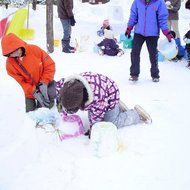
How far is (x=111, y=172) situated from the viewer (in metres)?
2.80

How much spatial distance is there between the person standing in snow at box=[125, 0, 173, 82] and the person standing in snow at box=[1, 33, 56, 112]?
1.53 metres

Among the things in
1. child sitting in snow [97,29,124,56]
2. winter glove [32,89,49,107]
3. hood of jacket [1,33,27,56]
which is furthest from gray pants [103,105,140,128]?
child sitting in snow [97,29,124,56]

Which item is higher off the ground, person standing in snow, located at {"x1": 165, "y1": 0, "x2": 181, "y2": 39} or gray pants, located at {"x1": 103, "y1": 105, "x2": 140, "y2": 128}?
person standing in snow, located at {"x1": 165, "y1": 0, "x2": 181, "y2": 39}

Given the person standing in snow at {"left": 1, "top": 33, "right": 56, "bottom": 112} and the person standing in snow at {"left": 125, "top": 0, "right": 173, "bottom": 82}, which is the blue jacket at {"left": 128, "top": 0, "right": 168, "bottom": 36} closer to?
the person standing in snow at {"left": 125, "top": 0, "right": 173, "bottom": 82}

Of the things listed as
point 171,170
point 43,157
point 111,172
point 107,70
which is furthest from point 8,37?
point 107,70

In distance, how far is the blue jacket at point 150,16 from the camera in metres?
4.67

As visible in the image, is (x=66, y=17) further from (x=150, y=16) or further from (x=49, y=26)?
(x=150, y=16)

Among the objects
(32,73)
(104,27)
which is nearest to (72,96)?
(32,73)

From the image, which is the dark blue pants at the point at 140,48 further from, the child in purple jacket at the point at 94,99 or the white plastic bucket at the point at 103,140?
the white plastic bucket at the point at 103,140

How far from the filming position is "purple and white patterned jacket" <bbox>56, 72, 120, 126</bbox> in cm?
289

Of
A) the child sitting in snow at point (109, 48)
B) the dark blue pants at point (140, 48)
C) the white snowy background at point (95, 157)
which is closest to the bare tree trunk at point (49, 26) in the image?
the child sitting in snow at point (109, 48)

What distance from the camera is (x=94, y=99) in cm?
301

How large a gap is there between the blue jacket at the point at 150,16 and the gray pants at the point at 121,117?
1.67 m

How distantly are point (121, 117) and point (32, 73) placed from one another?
1163 mm
